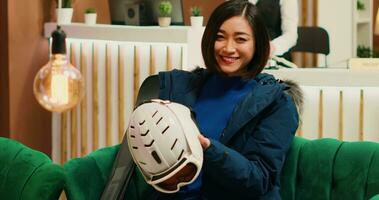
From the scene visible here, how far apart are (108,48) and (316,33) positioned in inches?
66.0

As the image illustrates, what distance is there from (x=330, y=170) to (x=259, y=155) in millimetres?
278

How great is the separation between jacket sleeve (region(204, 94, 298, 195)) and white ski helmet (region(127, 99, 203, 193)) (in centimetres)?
12

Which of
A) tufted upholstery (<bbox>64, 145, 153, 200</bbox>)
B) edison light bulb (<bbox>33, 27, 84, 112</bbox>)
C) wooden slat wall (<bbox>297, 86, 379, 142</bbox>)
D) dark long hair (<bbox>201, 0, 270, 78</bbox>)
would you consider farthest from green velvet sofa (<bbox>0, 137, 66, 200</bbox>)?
wooden slat wall (<bbox>297, 86, 379, 142</bbox>)

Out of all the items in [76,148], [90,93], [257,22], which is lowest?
[76,148]

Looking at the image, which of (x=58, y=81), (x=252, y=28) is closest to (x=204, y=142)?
(x=252, y=28)

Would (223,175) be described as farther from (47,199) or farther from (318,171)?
(47,199)

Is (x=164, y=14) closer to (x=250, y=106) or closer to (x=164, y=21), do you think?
(x=164, y=21)

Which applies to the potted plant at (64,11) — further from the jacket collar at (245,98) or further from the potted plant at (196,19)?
the jacket collar at (245,98)

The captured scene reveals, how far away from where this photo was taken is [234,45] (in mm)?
2504

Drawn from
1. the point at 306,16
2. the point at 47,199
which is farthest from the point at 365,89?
the point at 306,16

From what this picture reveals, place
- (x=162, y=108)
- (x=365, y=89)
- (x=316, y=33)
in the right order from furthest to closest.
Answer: (x=316, y=33) → (x=365, y=89) → (x=162, y=108)

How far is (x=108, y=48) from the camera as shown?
4.71 meters

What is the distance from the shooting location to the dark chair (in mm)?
5559

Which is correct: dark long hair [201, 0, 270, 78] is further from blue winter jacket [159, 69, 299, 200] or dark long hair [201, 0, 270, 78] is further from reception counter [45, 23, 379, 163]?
reception counter [45, 23, 379, 163]
